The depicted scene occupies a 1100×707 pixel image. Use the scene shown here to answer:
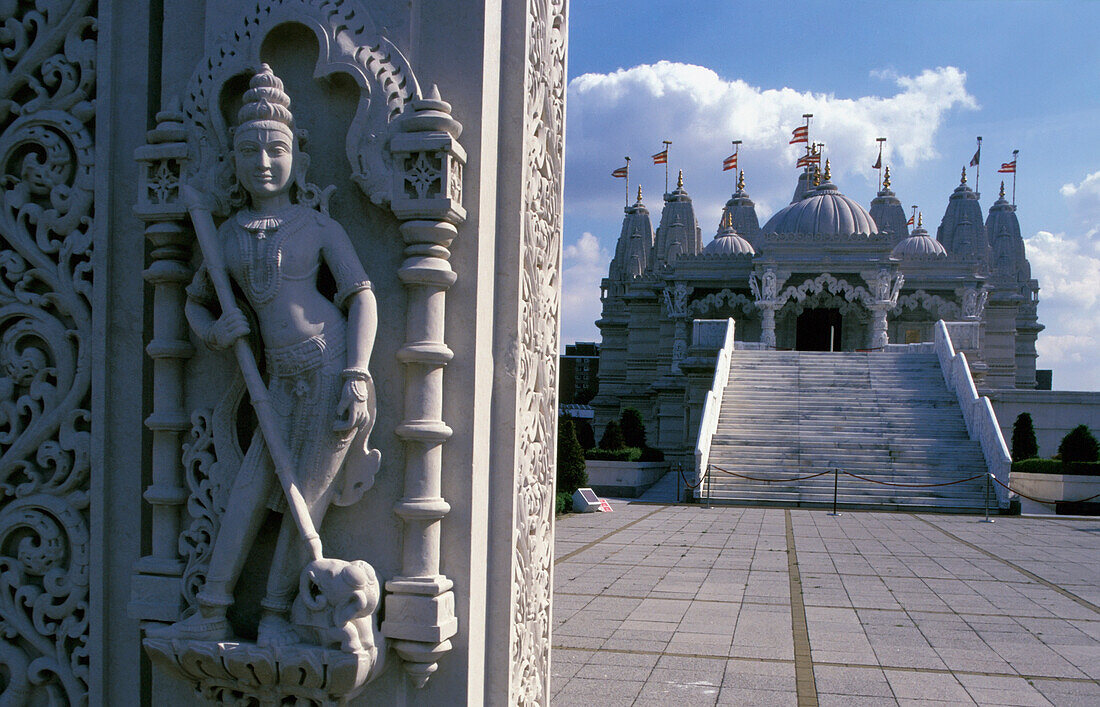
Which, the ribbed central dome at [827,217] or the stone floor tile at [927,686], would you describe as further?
the ribbed central dome at [827,217]

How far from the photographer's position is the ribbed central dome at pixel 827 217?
40125 mm

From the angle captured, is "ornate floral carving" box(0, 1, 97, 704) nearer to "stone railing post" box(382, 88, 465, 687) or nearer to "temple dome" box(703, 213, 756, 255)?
"stone railing post" box(382, 88, 465, 687)

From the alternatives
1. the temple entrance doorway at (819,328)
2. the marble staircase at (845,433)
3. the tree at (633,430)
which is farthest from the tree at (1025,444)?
the temple entrance doorway at (819,328)

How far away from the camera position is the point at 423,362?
3201 mm

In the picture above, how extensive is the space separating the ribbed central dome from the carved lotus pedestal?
38912 mm

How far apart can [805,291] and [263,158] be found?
34538 mm

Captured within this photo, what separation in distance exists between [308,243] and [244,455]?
0.89m

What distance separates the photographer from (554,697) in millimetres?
5492

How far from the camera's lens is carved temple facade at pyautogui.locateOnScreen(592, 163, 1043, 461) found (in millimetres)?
34750

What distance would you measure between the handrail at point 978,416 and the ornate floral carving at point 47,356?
1790 cm

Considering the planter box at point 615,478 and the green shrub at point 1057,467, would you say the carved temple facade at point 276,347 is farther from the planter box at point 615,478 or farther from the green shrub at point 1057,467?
the green shrub at point 1057,467

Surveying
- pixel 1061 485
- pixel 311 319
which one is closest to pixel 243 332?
pixel 311 319

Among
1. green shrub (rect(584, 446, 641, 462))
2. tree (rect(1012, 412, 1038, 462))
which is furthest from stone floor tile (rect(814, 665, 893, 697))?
tree (rect(1012, 412, 1038, 462))

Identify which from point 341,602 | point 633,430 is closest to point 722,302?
point 633,430
